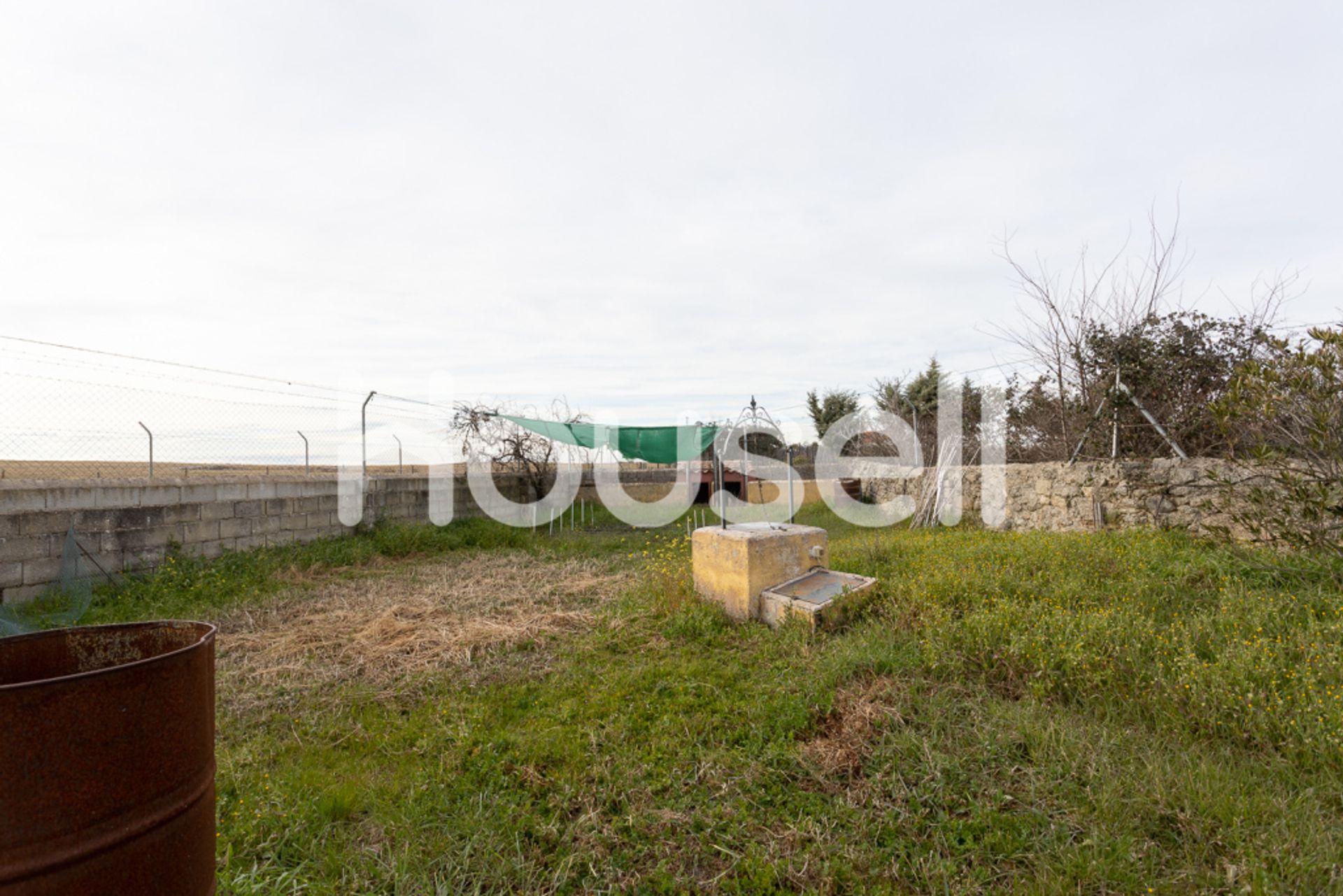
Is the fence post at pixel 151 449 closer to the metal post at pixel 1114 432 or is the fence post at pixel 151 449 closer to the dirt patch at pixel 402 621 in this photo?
the dirt patch at pixel 402 621

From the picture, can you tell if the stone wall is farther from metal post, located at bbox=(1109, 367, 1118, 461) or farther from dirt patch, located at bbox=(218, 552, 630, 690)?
dirt patch, located at bbox=(218, 552, 630, 690)

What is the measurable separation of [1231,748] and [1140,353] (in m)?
6.65

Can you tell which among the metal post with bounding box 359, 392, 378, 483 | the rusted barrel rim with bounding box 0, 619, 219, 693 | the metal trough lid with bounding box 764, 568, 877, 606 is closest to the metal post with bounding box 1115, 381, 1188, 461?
the metal trough lid with bounding box 764, 568, 877, 606

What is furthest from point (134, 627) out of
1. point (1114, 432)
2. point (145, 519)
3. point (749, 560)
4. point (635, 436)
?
point (1114, 432)

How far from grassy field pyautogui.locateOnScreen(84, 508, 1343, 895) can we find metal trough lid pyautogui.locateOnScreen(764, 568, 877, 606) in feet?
0.77

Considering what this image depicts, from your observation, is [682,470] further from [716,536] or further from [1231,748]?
[1231,748]

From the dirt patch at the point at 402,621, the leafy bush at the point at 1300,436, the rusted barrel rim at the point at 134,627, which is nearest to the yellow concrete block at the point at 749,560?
the dirt patch at the point at 402,621

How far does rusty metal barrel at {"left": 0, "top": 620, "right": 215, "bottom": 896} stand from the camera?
110 cm

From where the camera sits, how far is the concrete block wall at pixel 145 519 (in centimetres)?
457

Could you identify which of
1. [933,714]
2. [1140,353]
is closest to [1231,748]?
[933,714]

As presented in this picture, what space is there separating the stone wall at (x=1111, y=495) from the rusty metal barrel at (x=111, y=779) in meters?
6.33

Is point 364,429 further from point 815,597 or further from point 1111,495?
point 1111,495

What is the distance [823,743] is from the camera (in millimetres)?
2791

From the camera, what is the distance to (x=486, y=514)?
10.6 meters
